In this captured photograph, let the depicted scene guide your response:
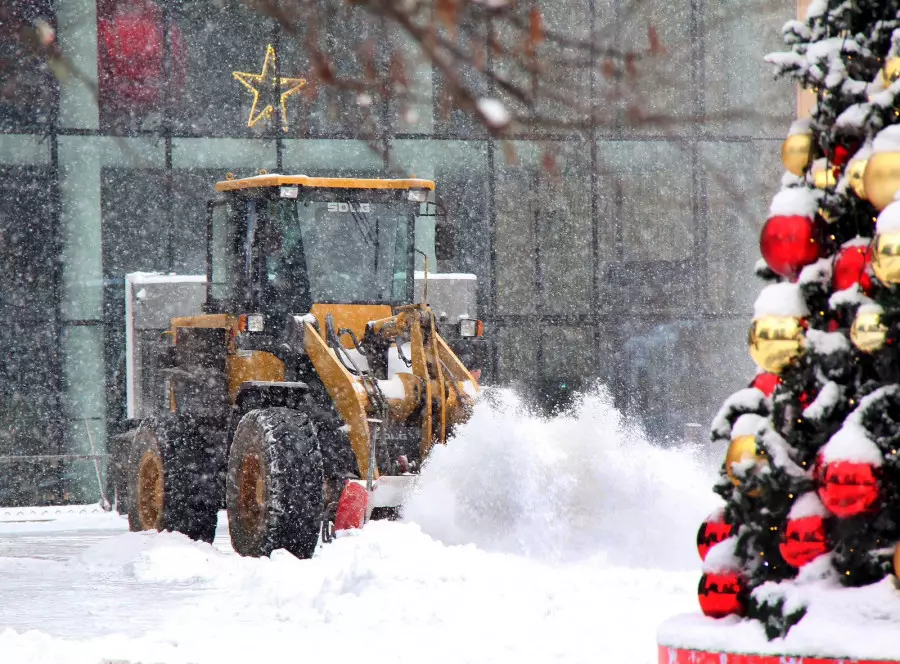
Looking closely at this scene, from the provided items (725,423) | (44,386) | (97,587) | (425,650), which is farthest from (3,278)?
(725,423)

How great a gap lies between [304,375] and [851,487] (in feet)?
28.6

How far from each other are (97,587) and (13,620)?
1498mm

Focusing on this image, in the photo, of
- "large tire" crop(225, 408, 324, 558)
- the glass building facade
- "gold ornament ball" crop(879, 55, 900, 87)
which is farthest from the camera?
the glass building facade

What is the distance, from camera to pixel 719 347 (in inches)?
842

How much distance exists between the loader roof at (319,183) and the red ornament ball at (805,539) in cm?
855

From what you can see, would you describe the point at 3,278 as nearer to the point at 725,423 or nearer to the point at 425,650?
the point at 425,650

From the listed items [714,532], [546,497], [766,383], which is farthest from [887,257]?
[546,497]

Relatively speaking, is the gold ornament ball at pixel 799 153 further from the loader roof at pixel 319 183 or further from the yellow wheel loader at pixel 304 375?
the loader roof at pixel 319 183

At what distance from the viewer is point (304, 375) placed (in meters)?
11.0

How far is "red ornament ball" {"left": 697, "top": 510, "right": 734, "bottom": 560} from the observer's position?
9.48 ft

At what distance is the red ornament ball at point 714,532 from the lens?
9.48 ft

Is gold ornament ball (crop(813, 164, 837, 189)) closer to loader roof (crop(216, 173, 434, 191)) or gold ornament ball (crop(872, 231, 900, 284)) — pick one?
gold ornament ball (crop(872, 231, 900, 284))

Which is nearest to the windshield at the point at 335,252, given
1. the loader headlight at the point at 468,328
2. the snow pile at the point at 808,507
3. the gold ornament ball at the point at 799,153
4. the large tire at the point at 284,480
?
the loader headlight at the point at 468,328

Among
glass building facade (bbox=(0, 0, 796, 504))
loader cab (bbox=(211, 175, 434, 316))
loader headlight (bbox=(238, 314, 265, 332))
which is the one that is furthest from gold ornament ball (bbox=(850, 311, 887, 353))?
glass building facade (bbox=(0, 0, 796, 504))
